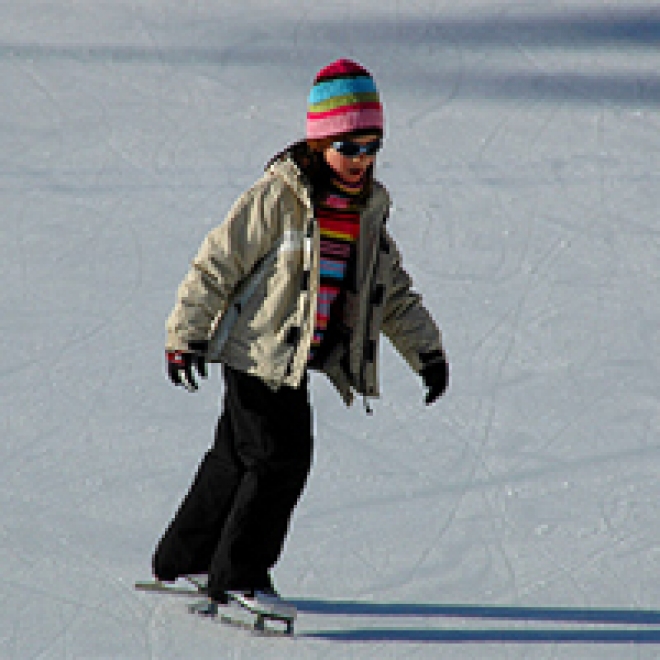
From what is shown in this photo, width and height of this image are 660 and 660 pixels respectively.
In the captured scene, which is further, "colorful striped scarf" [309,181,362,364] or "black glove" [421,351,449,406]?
"black glove" [421,351,449,406]

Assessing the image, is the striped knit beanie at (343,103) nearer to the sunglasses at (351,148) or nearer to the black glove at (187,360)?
the sunglasses at (351,148)

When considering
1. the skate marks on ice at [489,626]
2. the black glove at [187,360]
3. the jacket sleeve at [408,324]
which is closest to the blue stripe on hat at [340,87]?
the jacket sleeve at [408,324]

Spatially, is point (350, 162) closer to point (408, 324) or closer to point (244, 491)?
point (408, 324)

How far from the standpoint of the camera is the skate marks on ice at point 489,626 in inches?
133

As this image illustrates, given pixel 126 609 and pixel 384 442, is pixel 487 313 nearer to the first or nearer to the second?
pixel 384 442

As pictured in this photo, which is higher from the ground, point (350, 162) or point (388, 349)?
point (350, 162)

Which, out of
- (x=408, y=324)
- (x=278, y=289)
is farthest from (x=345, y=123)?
(x=408, y=324)

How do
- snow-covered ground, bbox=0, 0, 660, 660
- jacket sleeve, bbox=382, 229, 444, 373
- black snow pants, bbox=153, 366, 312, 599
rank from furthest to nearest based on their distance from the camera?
snow-covered ground, bbox=0, 0, 660, 660 < jacket sleeve, bbox=382, 229, 444, 373 < black snow pants, bbox=153, 366, 312, 599

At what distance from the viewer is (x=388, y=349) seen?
486cm

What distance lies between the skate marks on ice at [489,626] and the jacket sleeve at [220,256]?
2.71 ft

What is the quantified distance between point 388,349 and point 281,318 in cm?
178

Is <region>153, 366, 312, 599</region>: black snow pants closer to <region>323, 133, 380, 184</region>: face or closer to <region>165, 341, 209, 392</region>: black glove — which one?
<region>165, 341, 209, 392</region>: black glove

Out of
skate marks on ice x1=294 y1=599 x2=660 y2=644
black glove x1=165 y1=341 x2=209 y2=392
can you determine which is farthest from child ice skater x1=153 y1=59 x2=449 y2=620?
skate marks on ice x1=294 y1=599 x2=660 y2=644

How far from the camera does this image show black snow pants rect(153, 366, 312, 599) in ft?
10.5
